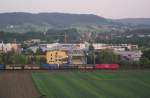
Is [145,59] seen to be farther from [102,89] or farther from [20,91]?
[20,91]

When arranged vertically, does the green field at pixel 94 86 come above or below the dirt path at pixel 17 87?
below

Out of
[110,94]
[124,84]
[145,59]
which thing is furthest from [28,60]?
[110,94]

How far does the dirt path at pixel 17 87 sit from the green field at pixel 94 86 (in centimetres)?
77

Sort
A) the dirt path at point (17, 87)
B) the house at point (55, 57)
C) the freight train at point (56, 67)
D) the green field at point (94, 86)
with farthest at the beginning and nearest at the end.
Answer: the house at point (55, 57), the freight train at point (56, 67), the green field at point (94, 86), the dirt path at point (17, 87)

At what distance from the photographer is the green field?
26.2 metres

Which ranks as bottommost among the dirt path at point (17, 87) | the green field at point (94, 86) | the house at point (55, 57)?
the green field at point (94, 86)

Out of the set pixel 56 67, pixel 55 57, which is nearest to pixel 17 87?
pixel 56 67

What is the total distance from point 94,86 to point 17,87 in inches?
264

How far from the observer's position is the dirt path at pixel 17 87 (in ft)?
84.9

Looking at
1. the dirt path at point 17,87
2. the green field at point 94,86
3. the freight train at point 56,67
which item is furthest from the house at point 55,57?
the dirt path at point 17,87

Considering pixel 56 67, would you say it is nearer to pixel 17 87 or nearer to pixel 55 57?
pixel 55 57

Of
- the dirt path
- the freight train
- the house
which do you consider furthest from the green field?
the house

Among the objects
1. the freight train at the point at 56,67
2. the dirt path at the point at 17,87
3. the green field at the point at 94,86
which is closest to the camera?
the dirt path at the point at 17,87

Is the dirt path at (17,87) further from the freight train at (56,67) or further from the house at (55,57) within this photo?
the house at (55,57)
